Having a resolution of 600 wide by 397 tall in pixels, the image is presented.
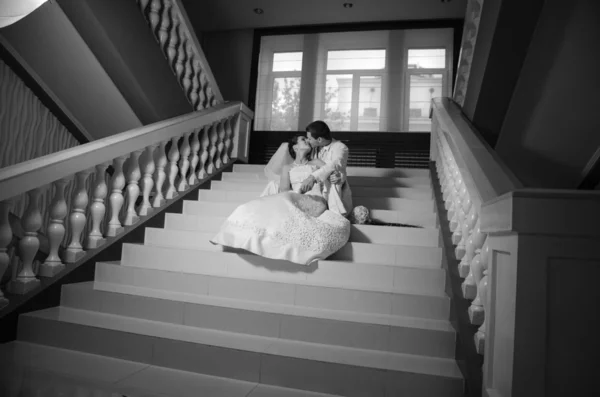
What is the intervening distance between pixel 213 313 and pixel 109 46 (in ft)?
7.61

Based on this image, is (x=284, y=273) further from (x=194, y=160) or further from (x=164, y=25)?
(x=164, y=25)

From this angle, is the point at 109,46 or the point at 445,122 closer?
the point at 445,122

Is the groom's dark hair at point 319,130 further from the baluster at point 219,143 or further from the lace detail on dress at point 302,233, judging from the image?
the baluster at point 219,143

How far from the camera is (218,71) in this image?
6090mm

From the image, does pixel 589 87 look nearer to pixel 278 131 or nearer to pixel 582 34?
pixel 582 34

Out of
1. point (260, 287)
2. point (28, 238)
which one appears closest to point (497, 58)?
point (260, 287)

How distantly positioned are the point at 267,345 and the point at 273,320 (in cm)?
14

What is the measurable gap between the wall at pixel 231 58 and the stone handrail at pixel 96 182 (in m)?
1.99

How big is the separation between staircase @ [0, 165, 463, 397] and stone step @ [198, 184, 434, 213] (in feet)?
1.67

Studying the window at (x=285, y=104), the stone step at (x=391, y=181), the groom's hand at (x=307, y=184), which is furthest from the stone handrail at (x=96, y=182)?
the window at (x=285, y=104)

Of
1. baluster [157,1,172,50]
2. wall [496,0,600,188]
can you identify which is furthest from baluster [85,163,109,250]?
wall [496,0,600,188]

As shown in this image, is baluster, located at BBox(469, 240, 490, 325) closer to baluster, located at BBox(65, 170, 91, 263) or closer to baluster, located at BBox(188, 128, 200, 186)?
baluster, located at BBox(65, 170, 91, 263)

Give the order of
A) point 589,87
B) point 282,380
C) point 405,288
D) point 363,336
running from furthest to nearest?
point 589,87 → point 405,288 → point 363,336 → point 282,380

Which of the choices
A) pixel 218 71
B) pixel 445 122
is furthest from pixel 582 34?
pixel 218 71
